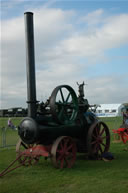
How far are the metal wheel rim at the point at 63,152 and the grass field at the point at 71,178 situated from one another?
0.19m

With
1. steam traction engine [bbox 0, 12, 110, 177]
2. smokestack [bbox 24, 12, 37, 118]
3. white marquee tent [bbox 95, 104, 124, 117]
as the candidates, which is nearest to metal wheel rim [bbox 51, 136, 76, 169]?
steam traction engine [bbox 0, 12, 110, 177]

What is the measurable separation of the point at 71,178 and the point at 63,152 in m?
0.84

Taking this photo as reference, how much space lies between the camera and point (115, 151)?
8.93 m

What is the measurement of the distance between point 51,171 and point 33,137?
94cm

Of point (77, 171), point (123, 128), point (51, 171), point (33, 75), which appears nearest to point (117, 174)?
point (77, 171)

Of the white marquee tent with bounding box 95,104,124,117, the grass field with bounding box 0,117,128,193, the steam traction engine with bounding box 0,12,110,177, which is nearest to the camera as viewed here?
the grass field with bounding box 0,117,128,193

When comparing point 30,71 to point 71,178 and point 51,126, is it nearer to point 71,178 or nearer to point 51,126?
point 51,126

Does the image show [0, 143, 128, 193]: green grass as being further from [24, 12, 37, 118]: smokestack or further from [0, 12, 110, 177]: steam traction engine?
[24, 12, 37, 118]: smokestack

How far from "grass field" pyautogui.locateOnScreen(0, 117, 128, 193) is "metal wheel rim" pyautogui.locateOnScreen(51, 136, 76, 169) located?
7.5 inches

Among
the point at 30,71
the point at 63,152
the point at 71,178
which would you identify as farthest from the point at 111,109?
the point at 71,178

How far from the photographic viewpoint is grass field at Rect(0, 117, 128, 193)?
4.72 m

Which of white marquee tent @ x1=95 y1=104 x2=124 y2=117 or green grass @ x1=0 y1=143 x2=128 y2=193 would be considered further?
white marquee tent @ x1=95 y1=104 x2=124 y2=117

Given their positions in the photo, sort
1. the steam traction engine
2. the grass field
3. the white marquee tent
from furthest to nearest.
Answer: the white marquee tent, the steam traction engine, the grass field

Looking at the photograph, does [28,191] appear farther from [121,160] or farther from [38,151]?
[121,160]
